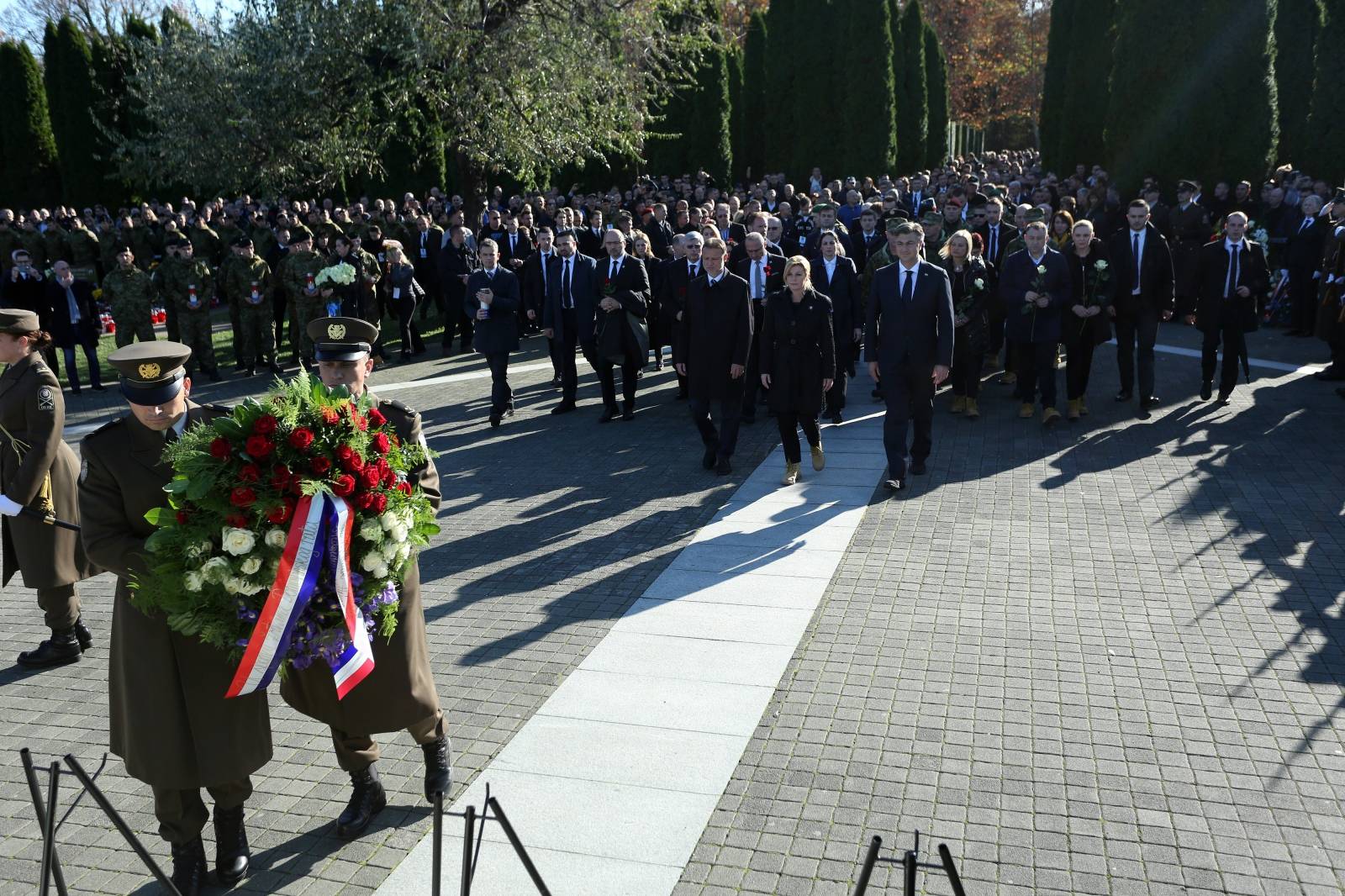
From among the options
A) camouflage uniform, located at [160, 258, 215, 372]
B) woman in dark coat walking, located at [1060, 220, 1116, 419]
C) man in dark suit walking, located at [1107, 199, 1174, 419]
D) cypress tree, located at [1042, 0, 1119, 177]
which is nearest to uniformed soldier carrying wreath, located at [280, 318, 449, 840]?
woman in dark coat walking, located at [1060, 220, 1116, 419]

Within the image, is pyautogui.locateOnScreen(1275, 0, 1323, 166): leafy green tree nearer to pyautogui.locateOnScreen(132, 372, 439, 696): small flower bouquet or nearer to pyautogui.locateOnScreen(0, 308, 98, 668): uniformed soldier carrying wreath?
pyautogui.locateOnScreen(0, 308, 98, 668): uniformed soldier carrying wreath

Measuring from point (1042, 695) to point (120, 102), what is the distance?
35.2 metres

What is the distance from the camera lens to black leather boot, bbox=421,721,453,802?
509 cm

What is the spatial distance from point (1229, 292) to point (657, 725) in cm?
929

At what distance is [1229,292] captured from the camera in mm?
12266

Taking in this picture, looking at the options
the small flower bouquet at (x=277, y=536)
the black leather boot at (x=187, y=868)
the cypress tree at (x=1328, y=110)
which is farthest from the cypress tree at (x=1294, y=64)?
the black leather boot at (x=187, y=868)

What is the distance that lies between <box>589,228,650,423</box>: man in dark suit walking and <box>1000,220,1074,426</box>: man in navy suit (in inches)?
154

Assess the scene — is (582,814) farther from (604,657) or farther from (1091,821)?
(1091,821)

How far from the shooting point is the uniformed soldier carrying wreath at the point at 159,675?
4.45 metres

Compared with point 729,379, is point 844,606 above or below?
below

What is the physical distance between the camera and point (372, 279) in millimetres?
16609

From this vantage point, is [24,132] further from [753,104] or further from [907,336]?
[907,336]

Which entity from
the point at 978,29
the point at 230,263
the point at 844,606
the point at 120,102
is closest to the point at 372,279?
the point at 230,263

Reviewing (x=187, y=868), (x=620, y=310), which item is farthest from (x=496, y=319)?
(x=187, y=868)
